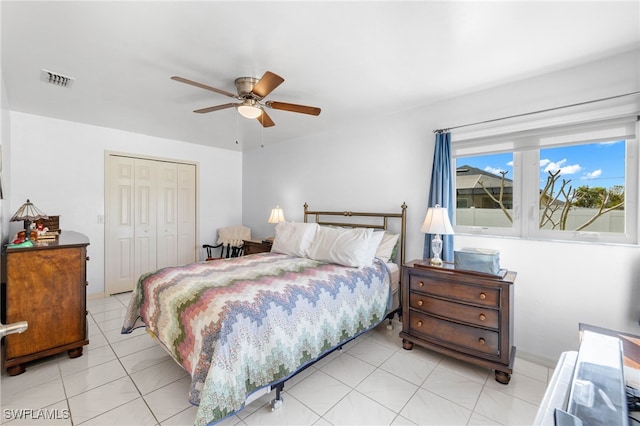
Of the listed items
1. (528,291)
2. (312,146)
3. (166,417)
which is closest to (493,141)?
(528,291)

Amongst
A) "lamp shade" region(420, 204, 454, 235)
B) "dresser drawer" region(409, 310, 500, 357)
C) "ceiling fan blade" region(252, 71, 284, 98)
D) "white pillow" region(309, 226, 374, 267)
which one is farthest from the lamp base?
"ceiling fan blade" region(252, 71, 284, 98)

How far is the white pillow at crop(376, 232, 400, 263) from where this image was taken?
10.1 ft

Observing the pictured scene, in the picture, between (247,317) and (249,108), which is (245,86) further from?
(247,317)

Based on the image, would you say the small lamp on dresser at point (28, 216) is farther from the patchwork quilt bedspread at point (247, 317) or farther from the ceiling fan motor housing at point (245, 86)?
the ceiling fan motor housing at point (245, 86)

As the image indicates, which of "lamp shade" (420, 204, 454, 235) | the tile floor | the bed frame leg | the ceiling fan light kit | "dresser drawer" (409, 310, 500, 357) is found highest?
the ceiling fan light kit

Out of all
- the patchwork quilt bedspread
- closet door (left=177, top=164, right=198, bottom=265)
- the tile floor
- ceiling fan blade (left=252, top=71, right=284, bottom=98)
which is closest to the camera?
the patchwork quilt bedspread

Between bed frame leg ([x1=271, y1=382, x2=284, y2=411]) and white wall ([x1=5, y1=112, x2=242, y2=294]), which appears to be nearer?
bed frame leg ([x1=271, y1=382, x2=284, y2=411])

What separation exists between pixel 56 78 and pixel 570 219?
460 centimetres

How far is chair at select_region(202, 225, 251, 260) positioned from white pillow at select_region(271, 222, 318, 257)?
1713 millimetres

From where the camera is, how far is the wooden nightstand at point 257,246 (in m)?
4.11

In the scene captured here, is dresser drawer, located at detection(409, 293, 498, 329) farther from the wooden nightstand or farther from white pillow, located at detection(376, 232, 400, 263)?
the wooden nightstand

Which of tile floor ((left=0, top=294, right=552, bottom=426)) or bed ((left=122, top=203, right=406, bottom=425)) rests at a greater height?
bed ((left=122, top=203, right=406, bottom=425))

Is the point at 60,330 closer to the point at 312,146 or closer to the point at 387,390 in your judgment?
the point at 387,390

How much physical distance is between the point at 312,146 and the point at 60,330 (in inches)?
136
